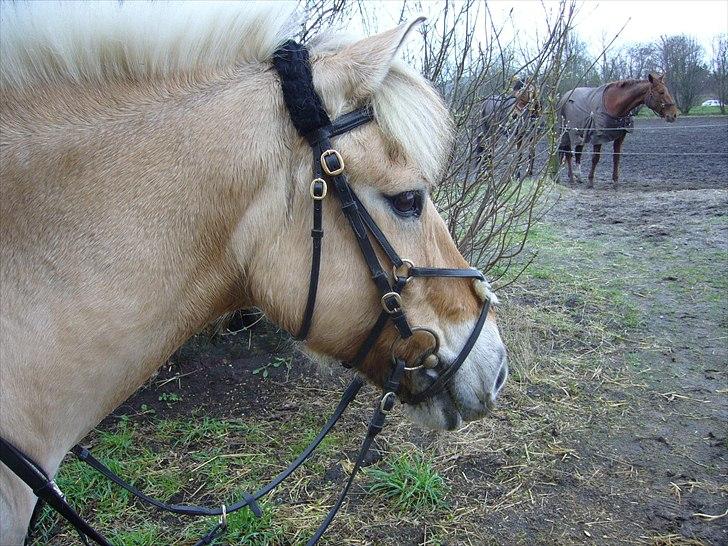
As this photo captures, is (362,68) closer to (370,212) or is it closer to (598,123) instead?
(370,212)

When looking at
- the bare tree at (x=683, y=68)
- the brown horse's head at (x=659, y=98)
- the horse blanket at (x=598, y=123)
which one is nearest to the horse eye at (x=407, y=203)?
A: the horse blanket at (x=598, y=123)

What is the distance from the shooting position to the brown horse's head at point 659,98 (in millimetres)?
12744

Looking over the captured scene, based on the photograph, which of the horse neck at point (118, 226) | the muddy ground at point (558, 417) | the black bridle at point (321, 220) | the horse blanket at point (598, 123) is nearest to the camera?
the horse neck at point (118, 226)

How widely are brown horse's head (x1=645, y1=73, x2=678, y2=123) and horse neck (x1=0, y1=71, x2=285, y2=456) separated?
1382 centimetres

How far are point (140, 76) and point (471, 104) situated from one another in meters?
2.71

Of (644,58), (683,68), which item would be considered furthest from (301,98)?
(683,68)

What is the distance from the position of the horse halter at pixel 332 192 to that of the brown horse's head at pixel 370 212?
0.02 meters

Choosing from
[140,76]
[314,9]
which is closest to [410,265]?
[140,76]

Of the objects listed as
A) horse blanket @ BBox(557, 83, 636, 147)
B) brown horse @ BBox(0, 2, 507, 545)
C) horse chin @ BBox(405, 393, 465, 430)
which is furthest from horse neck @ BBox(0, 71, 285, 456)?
horse blanket @ BBox(557, 83, 636, 147)

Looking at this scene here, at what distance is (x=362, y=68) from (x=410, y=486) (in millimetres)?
2308

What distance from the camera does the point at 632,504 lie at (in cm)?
292

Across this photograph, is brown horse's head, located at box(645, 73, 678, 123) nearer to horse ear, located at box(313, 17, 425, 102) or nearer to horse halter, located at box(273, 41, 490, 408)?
horse ear, located at box(313, 17, 425, 102)

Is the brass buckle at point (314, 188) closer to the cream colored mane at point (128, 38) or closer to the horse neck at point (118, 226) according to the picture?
the horse neck at point (118, 226)

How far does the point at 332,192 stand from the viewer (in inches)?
58.0
